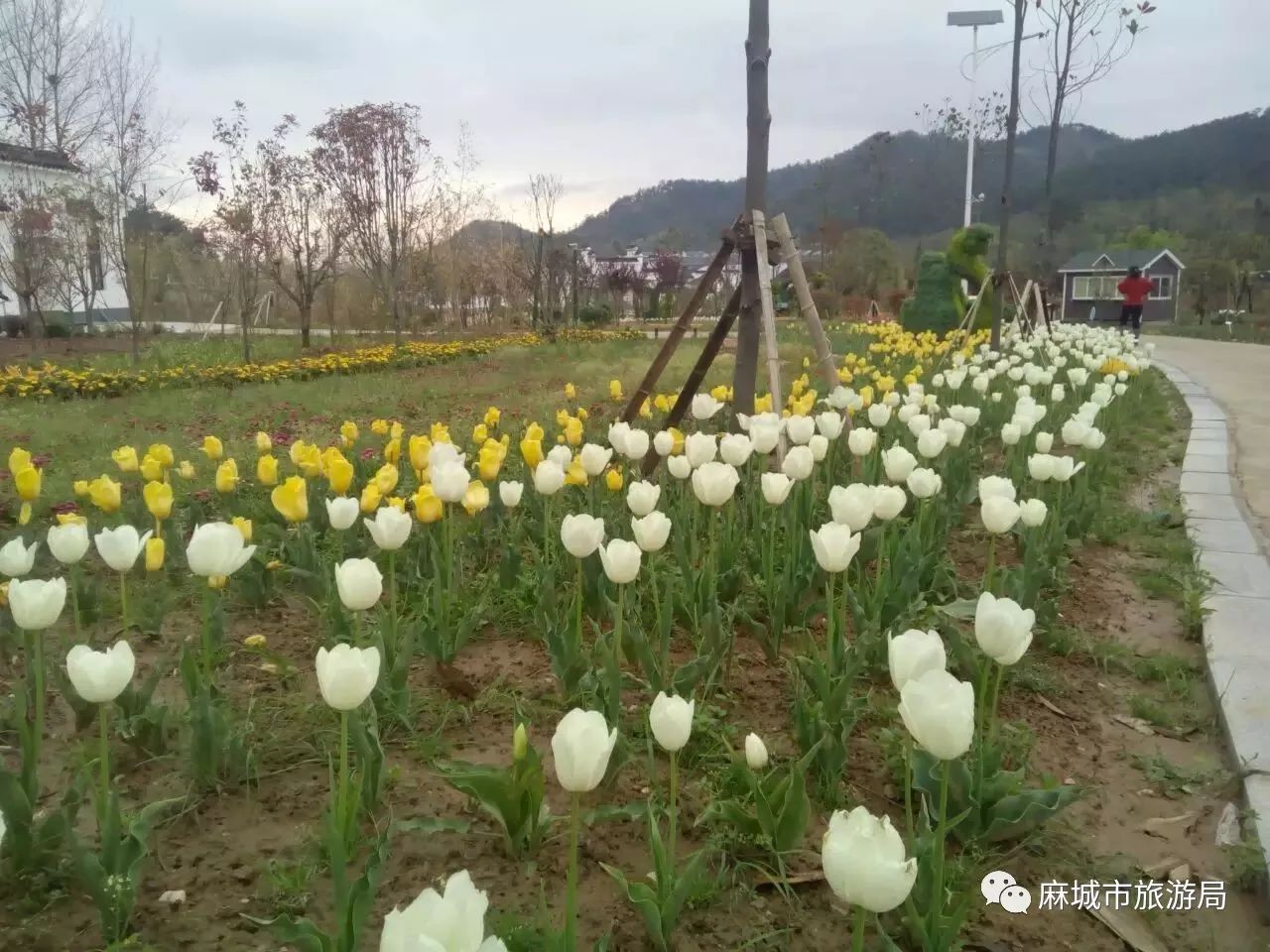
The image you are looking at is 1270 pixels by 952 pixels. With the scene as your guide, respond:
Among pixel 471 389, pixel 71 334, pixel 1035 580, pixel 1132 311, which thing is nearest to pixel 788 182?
pixel 1132 311

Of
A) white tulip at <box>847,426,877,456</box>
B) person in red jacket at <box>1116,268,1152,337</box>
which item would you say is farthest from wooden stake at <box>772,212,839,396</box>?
person in red jacket at <box>1116,268,1152,337</box>

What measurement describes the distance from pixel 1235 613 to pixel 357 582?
2920 mm

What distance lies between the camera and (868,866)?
3.45 ft

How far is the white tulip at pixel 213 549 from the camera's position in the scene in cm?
197

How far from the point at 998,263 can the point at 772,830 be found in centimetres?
887

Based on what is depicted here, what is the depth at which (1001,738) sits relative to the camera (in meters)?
2.27

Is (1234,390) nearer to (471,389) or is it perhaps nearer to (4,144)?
(471,389)

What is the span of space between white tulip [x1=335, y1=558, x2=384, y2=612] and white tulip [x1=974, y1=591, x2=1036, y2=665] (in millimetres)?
1182

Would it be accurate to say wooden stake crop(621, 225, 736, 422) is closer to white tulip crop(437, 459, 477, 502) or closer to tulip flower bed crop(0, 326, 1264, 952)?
tulip flower bed crop(0, 326, 1264, 952)

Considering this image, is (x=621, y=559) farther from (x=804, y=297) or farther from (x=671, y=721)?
(x=804, y=297)

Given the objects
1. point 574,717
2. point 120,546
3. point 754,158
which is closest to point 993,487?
point 574,717

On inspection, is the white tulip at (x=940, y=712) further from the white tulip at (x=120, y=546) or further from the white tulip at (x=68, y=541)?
the white tulip at (x=68, y=541)

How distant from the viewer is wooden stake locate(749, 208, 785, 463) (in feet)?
13.5

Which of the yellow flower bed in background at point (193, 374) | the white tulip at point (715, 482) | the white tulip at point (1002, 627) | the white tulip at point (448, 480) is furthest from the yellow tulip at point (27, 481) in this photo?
the yellow flower bed in background at point (193, 374)
